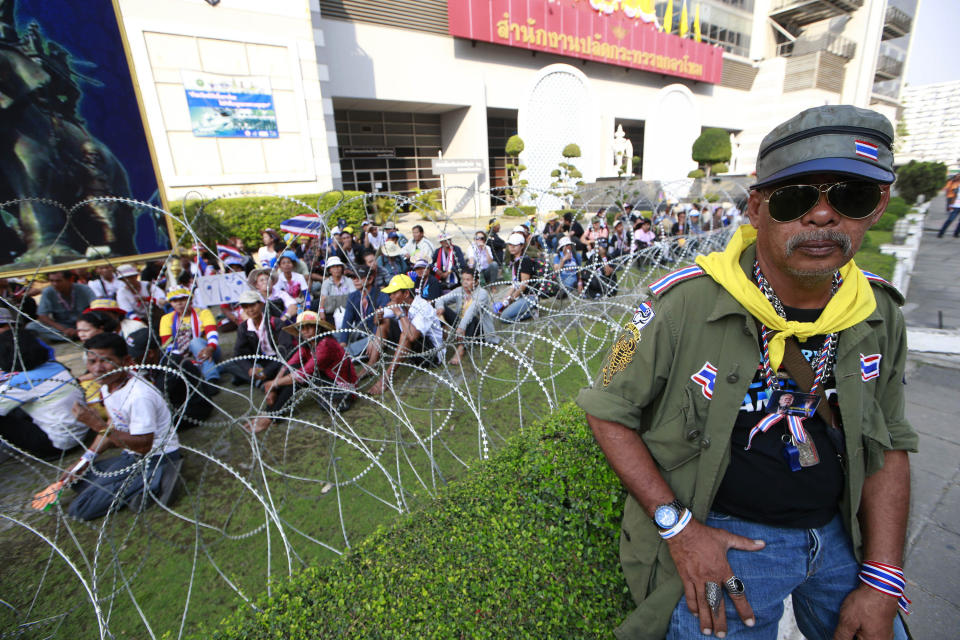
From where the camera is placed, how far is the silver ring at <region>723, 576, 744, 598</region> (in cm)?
140

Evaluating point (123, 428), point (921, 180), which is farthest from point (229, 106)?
point (921, 180)

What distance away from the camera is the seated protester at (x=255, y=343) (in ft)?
18.4

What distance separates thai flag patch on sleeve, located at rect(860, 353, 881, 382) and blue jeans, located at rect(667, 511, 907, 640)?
0.54 m

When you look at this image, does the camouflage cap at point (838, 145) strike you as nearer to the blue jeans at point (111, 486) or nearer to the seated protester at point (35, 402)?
the blue jeans at point (111, 486)

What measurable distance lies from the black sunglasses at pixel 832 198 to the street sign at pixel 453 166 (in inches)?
656

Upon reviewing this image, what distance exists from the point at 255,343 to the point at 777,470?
19.9 feet

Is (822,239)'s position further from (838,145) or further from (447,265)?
(447,265)

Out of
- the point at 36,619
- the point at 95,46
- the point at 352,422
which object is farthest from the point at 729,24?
the point at 36,619

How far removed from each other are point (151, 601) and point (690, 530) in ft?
11.6

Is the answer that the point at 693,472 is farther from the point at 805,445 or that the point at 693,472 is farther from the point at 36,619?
the point at 36,619

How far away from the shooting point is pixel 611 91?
29.1 metres

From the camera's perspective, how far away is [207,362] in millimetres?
5910

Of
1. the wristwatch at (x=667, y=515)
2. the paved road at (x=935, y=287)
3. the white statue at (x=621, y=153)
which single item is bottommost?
the paved road at (x=935, y=287)

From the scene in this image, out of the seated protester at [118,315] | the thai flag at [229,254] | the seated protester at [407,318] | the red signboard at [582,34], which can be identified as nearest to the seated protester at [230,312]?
the thai flag at [229,254]
